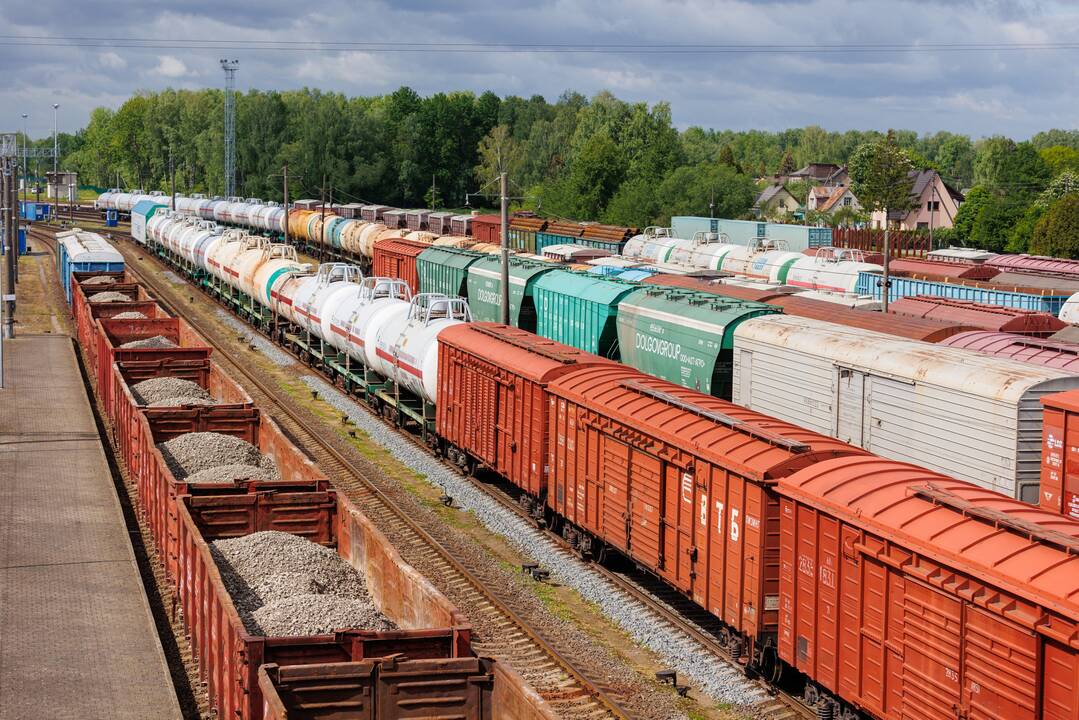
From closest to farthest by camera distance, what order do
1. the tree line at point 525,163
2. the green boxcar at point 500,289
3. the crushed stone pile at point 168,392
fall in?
the crushed stone pile at point 168,392
the green boxcar at point 500,289
the tree line at point 525,163

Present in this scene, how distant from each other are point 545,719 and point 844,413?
14.6m

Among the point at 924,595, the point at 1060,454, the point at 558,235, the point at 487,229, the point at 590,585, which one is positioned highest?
the point at 487,229

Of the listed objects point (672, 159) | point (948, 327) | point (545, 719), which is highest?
point (672, 159)

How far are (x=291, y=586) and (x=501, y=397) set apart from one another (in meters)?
11.0

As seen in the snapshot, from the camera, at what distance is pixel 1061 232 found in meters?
86.6

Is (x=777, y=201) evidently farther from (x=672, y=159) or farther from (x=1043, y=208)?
→ (x=1043, y=208)

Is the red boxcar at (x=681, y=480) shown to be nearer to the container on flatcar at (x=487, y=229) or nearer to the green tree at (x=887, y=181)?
the container on flatcar at (x=487, y=229)

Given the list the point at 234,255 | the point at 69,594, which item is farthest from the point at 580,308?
the point at 234,255

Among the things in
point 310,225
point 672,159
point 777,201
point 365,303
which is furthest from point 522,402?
point 777,201

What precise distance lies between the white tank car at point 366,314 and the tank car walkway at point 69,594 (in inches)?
329

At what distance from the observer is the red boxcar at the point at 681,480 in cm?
1672

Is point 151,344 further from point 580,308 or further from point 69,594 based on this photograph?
point 69,594

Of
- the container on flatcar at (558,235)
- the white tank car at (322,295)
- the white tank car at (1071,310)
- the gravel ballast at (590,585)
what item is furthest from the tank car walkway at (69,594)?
the container on flatcar at (558,235)

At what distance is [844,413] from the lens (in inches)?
968
